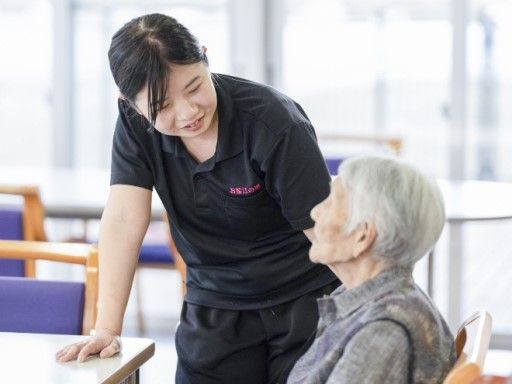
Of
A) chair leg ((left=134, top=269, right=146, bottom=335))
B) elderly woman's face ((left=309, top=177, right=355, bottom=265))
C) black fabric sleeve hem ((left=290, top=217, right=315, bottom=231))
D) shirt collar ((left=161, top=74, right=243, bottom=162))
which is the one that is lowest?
chair leg ((left=134, top=269, right=146, bottom=335))

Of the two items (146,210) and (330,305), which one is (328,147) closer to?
(146,210)

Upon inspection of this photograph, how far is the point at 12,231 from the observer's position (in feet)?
11.0

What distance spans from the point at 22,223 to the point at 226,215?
131cm

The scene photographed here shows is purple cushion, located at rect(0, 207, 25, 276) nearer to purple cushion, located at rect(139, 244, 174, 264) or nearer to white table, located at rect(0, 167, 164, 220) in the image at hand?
white table, located at rect(0, 167, 164, 220)

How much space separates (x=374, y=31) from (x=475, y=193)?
1743 mm

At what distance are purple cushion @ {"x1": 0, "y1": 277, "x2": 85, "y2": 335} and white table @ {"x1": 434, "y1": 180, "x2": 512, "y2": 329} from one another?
152cm

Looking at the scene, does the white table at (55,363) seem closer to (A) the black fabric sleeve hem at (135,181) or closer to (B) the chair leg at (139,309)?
(A) the black fabric sleeve hem at (135,181)

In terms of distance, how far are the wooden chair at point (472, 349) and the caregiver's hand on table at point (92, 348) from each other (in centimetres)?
61

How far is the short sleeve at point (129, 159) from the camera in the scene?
89.7 inches

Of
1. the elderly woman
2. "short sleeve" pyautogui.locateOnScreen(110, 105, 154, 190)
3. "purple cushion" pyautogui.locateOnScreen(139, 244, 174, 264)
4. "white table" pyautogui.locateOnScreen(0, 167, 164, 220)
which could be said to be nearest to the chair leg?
"purple cushion" pyautogui.locateOnScreen(139, 244, 174, 264)

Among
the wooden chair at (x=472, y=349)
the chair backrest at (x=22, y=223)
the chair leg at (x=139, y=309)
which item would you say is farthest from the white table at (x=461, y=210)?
the wooden chair at (x=472, y=349)

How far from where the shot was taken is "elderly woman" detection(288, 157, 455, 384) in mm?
1624

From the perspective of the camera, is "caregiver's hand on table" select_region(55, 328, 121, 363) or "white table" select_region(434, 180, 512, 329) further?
"white table" select_region(434, 180, 512, 329)

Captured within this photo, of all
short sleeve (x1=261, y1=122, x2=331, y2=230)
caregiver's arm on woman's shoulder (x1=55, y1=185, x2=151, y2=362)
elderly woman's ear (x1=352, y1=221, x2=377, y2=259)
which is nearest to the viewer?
elderly woman's ear (x1=352, y1=221, x2=377, y2=259)
